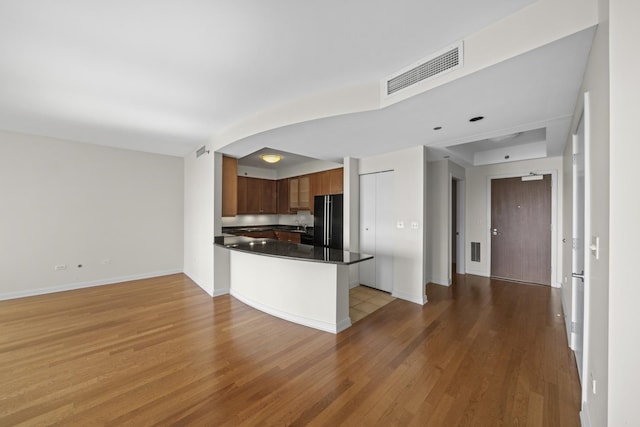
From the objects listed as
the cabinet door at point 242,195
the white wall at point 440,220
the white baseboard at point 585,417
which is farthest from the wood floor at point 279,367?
the cabinet door at point 242,195

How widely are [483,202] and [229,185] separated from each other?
16.7 feet

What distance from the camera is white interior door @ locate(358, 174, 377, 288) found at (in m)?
4.43

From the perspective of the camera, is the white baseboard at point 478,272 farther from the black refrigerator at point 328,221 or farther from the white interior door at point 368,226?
the black refrigerator at point 328,221

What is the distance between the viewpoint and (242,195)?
6.29 meters

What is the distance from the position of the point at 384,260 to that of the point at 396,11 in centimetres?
350

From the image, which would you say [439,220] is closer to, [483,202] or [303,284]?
[483,202]

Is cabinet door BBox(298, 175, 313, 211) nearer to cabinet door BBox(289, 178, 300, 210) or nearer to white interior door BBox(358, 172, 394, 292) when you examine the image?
cabinet door BBox(289, 178, 300, 210)

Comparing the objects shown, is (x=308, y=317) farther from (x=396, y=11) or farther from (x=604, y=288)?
(x=396, y=11)

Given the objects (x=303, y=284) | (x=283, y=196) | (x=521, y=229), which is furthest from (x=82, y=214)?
(x=521, y=229)

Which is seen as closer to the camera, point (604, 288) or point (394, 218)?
point (604, 288)

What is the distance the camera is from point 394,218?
13.3 ft

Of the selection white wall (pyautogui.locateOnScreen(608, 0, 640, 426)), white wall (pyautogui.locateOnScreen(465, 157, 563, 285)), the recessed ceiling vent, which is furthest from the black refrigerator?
white wall (pyautogui.locateOnScreen(608, 0, 640, 426))

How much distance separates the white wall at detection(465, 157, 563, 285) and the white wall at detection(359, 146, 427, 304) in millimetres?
2358

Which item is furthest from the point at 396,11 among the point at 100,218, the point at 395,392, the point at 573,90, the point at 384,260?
the point at 100,218
